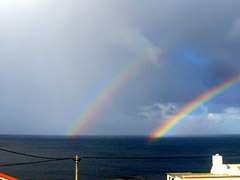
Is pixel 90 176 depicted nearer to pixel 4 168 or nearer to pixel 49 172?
pixel 49 172

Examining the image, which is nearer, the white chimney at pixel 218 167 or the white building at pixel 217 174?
the white building at pixel 217 174

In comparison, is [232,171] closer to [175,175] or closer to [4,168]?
[175,175]

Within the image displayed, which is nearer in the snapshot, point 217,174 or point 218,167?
point 217,174

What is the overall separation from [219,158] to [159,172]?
7759 centimetres

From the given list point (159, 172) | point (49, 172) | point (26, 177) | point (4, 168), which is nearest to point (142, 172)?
point (159, 172)

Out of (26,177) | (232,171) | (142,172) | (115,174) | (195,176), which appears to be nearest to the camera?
(195,176)

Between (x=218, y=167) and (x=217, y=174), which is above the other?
(x=218, y=167)

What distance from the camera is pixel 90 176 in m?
82.4

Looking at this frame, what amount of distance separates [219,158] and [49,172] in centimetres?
7659

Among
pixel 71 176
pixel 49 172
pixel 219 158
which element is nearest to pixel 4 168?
pixel 49 172

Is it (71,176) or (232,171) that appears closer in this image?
(232,171)

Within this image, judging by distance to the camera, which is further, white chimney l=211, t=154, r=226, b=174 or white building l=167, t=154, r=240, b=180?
white chimney l=211, t=154, r=226, b=174

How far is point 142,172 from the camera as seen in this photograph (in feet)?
306

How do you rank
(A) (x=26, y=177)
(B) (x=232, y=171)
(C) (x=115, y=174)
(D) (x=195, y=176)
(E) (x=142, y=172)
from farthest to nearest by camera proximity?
(E) (x=142, y=172)
(C) (x=115, y=174)
(A) (x=26, y=177)
(B) (x=232, y=171)
(D) (x=195, y=176)
